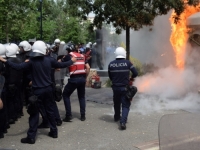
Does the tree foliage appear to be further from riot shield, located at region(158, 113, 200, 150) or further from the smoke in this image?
riot shield, located at region(158, 113, 200, 150)

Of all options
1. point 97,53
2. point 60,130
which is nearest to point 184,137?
point 60,130

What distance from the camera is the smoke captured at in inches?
372

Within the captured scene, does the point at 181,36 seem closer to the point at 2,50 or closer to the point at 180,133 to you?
the point at 2,50

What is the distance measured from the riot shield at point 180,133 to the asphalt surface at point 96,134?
266 cm

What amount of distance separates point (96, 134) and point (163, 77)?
260 inches

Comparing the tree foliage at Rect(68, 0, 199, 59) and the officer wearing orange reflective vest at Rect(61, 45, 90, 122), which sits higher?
the tree foliage at Rect(68, 0, 199, 59)

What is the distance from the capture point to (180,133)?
2.85m

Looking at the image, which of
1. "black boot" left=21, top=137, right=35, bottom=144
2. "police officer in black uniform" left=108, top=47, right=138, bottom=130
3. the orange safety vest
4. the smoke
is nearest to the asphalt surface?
"black boot" left=21, top=137, right=35, bottom=144

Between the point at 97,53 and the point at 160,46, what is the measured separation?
424 cm

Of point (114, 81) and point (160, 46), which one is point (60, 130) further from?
point (160, 46)

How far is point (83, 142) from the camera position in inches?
237

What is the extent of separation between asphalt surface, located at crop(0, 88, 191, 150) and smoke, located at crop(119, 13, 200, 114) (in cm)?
96

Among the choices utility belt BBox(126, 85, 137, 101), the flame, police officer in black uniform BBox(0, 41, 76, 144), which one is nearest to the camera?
police officer in black uniform BBox(0, 41, 76, 144)

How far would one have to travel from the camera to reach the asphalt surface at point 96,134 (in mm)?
5785
